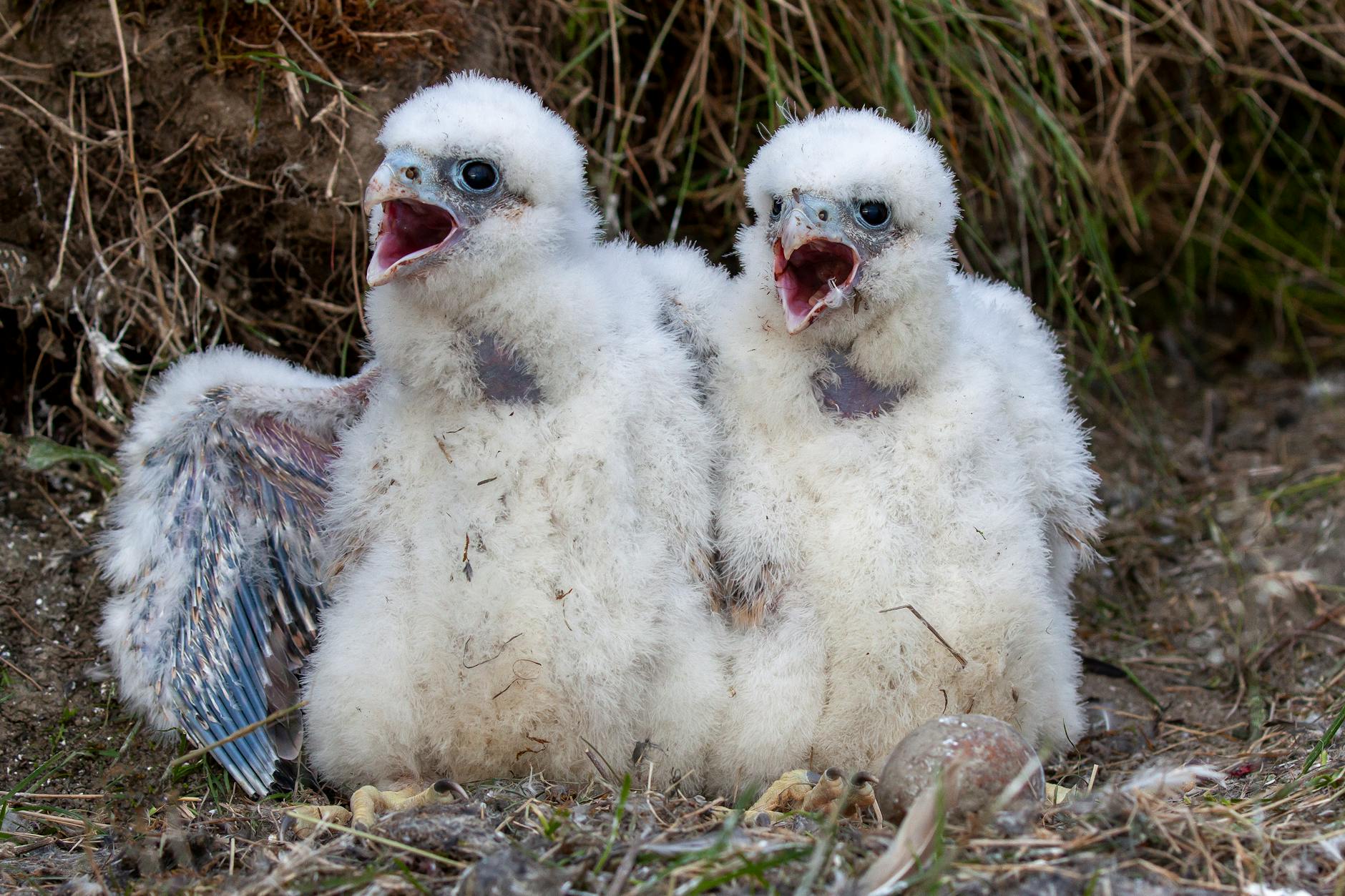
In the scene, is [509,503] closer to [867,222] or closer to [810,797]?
[810,797]

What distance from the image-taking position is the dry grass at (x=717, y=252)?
2.46 meters

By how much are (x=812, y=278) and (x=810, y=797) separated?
3.74ft

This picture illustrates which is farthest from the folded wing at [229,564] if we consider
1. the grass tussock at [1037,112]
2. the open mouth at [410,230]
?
the grass tussock at [1037,112]

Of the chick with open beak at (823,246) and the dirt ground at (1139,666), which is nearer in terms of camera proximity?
the dirt ground at (1139,666)

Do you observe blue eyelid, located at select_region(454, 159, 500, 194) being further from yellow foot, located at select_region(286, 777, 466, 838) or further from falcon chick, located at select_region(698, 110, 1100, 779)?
yellow foot, located at select_region(286, 777, 466, 838)

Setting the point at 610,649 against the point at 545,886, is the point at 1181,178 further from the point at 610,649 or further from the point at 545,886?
the point at 545,886

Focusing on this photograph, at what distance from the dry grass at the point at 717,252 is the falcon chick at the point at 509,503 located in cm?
19

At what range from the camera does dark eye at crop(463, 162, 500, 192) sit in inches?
108

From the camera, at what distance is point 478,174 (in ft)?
9.03

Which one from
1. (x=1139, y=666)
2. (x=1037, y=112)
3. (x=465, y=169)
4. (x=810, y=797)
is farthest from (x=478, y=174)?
(x=1139, y=666)

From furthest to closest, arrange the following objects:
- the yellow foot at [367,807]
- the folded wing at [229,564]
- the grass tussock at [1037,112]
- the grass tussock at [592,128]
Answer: the grass tussock at [1037,112], the grass tussock at [592,128], the folded wing at [229,564], the yellow foot at [367,807]

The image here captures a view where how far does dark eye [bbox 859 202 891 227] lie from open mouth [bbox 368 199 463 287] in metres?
0.88

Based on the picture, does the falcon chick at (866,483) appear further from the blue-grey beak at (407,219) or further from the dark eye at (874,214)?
the blue-grey beak at (407,219)

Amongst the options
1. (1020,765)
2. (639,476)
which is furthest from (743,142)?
(1020,765)
